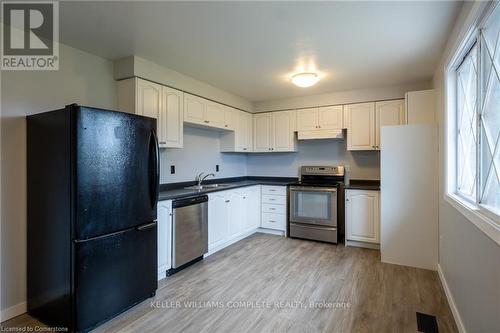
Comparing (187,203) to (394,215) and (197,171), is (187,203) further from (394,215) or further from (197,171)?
(394,215)

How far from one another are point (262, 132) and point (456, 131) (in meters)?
3.05

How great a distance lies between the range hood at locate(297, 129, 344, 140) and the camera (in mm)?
4367

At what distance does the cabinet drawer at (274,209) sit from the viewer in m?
4.53

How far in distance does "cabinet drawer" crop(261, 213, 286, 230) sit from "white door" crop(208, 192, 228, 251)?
97 cm

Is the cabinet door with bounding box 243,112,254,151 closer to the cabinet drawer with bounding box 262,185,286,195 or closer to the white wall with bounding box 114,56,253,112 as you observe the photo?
the white wall with bounding box 114,56,253,112

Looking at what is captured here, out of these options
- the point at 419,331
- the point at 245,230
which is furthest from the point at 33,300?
the point at 419,331

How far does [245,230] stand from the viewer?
4.38 meters

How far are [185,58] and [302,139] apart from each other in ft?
8.08

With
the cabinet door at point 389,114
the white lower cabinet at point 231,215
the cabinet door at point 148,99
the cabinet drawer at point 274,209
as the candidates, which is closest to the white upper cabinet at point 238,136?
the white lower cabinet at point 231,215

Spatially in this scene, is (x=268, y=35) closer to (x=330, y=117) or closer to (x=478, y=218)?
(x=478, y=218)

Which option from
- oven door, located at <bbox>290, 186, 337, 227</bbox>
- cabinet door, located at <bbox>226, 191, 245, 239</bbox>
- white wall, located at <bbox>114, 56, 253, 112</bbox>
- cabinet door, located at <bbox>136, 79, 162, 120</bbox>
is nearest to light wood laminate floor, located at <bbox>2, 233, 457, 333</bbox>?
cabinet door, located at <bbox>226, 191, 245, 239</bbox>

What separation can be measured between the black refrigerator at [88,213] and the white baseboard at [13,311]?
0.24 feet

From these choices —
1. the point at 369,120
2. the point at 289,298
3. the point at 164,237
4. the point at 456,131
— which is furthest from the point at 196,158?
the point at 456,131

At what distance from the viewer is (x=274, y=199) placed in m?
4.61
